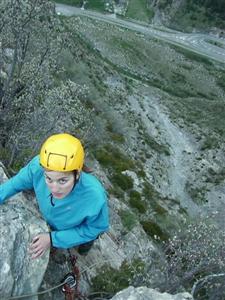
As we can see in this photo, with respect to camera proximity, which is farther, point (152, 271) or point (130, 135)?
point (130, 135)

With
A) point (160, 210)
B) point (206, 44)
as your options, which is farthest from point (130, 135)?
point (206, 44)

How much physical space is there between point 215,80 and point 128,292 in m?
91.1

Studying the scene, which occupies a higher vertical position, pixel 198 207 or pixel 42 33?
pixel 42 33

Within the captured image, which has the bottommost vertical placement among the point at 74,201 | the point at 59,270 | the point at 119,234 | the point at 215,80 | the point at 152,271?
the point at 215,80

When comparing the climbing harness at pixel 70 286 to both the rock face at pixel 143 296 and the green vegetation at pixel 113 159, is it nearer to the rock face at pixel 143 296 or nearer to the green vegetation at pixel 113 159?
the rock face at pixel 143 296

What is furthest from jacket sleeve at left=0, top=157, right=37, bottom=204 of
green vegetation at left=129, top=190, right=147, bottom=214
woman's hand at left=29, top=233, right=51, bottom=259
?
green vegetation at left=129, top=190, right=147, bottom=214

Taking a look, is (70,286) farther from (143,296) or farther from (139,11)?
(139,11)

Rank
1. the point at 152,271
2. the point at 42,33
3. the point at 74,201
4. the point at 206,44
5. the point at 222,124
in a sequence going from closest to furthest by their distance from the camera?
the point at 74,201 → the point at 152,271 → the point at 42,33 → the point at 222,124 → the point at 206,44

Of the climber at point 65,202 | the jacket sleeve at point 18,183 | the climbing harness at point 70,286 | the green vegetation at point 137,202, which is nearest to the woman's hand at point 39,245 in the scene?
the climber at point 65,202

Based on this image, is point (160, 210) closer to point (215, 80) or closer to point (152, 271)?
point (152, 271)

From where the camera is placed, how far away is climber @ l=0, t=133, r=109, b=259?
712 cm

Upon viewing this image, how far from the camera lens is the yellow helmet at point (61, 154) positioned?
6.65m

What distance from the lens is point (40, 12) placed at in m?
19.7

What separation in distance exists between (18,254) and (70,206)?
3.80ft
